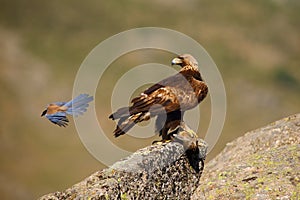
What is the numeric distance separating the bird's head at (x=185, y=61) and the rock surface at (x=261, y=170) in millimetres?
4458

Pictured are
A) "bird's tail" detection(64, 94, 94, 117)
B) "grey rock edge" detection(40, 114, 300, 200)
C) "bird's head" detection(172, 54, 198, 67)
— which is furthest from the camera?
"bird's head" detection(172, 54, 198, 67)

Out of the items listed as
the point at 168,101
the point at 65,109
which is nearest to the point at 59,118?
the point at 65,109

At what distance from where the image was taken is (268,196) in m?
15.9

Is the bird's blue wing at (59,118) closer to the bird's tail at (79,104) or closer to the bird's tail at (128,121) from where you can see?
the bird's tail at (79,104)

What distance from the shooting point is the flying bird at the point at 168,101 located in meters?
13.3

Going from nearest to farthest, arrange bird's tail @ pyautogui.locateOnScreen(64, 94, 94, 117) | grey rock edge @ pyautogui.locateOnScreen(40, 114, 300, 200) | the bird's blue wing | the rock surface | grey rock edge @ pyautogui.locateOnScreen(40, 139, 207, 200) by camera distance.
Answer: grey rock edge @ pyautogui.locateOnScreen(40, 139, 207, 200), grey rock edge @ pyautogui.locateOnScreen(40, 114, 300, 200), the bird's blue wing, bird's tail @ pyautogui.locateOnScreen(64, 94, 94, 117), the rock surface

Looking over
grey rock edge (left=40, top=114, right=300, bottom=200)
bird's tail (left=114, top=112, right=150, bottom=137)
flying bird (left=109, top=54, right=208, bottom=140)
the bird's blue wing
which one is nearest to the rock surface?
grey rock edge (left=40, top=114, right=300, bottom=200)

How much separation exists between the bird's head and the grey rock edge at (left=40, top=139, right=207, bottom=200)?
2314 millimetres

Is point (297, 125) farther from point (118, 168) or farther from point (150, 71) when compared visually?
point (118, 168)

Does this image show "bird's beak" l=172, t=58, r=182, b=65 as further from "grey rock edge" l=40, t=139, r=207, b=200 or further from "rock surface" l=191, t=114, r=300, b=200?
"rock surface" l=191, t=114, r=300, b=200

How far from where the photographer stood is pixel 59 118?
1322cm

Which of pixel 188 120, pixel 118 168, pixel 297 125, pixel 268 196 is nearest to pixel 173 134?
pixel 188 120

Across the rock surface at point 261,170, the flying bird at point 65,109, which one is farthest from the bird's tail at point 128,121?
the rock surface at point 261,170

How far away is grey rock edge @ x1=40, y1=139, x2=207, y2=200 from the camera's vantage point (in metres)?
11.9
